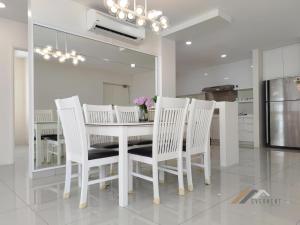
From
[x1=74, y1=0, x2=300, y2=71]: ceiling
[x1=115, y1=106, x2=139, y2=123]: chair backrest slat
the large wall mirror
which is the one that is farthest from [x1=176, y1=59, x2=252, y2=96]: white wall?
[x1=115, y1=106, x2=139, y2=123]: chair backrest slat

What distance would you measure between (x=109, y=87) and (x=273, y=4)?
10.1 ft

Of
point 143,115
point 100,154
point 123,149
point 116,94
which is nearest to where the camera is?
point 123,149

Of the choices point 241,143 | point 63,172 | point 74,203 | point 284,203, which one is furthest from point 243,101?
point 74,203

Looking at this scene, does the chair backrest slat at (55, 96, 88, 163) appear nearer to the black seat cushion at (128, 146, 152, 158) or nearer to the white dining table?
the white dining table

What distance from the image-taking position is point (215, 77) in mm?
7230

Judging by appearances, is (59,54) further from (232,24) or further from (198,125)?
(232,24)

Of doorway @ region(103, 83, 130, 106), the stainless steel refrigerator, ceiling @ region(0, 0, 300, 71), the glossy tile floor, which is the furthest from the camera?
the stainless steel refrigerator

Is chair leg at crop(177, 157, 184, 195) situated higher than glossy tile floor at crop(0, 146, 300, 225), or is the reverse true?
chair leg at crop(177, 157, 184, 195)

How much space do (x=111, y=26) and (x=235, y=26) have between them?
93.7 inches

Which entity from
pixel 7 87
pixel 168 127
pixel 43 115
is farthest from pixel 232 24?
pixel 7 87

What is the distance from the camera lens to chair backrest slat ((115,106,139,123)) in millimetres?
3062

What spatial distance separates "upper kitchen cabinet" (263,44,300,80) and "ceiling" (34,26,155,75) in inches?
132

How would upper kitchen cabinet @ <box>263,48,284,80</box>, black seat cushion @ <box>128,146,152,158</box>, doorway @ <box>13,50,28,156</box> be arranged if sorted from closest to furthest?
1. black seat cushion @ <box>128,146,152,158</box>
2. upper kitchen cabinet @ <box>263,48,284,80</box>
3. doorway @ <box>13,50,28,156</box>

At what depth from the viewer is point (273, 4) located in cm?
336
